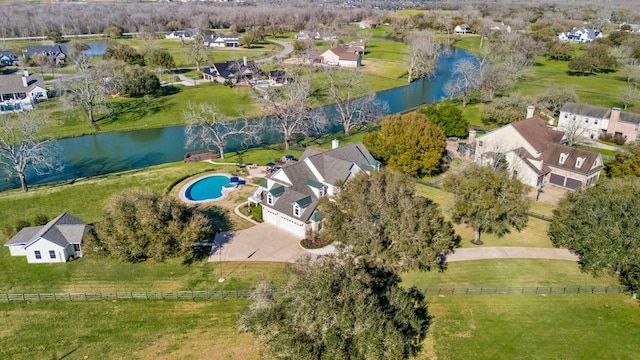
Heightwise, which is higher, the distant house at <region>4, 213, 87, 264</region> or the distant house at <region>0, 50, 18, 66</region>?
the distant house at <region>0, 50, 18, 66</region>

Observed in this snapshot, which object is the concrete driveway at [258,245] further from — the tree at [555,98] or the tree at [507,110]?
the tree at [555,98]

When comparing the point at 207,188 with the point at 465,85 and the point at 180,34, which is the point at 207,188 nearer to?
the point at 465,85

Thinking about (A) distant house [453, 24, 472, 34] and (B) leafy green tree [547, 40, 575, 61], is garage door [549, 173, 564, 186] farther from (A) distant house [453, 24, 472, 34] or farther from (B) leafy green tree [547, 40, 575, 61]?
(A) distant house [453, 24, 472, 34]

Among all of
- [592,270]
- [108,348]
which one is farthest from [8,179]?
[592,270]

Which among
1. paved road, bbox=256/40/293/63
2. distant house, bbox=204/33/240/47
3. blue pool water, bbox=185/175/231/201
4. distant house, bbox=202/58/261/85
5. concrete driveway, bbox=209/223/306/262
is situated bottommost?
concrete driveway, bbox=209/223/306/262

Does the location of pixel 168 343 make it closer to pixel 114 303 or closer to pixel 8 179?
pixel 114 303

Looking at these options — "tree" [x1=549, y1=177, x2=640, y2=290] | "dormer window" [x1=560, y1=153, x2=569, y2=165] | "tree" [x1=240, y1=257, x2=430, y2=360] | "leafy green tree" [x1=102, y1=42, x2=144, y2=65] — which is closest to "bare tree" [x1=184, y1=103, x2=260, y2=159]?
"dormer window" [x1=560, y1=153, x2=569, y2=165]
